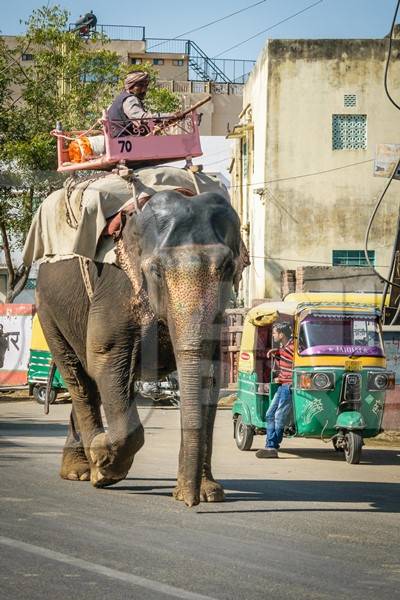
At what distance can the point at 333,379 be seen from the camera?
15.9m

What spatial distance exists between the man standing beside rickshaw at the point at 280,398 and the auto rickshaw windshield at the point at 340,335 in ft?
0.96

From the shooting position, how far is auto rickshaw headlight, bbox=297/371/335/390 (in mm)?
15781

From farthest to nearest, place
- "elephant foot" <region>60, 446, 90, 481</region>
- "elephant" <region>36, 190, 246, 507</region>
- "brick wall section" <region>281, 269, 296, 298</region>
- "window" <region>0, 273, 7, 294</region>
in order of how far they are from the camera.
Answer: "window" <region>0, 273, 7, 294</region>, "brick wall section" <region>281, 269, 296, 298</region>, "elephant foot" <region>60, 446, 90, 481</region>, "elephant" <region>36, 190, 246, 507</region>

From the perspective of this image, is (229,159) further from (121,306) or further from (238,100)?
(121,306)

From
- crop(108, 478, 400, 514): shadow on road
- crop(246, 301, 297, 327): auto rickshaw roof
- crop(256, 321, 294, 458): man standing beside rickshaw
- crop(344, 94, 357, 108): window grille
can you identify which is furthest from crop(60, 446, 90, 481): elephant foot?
crop(344, 94, 357, 108): window grille

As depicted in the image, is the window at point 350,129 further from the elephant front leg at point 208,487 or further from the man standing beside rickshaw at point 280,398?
the elephant front leg at point 208,487

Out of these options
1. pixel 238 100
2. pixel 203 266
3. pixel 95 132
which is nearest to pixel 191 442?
pixel 203 266

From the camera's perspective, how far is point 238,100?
202 feet

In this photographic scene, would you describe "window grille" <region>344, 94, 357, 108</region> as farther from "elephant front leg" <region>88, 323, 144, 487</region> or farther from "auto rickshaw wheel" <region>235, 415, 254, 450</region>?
"elephant front leg" <region>88, 323, 144, 487</region>

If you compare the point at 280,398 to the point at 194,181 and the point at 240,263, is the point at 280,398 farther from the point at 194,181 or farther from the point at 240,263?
the point at 240,263

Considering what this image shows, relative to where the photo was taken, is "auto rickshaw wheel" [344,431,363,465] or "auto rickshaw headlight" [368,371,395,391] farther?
"auto rickshaw headlight" [368,371,395,391]

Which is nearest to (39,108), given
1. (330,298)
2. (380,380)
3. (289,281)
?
(289,281)

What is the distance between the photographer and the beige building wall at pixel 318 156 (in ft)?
115

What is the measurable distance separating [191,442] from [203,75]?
58.9 metres
